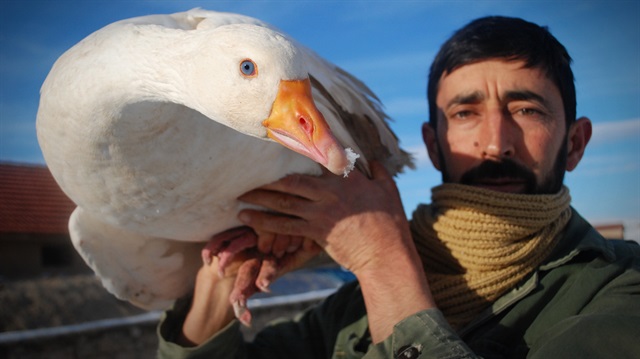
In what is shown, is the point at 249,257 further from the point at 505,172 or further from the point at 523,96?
the point at 523,96

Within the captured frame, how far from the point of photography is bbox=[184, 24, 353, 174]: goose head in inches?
51.3

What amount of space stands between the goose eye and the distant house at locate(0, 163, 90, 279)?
3.64 metres

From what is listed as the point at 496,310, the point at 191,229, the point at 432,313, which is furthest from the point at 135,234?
the point at 496,310

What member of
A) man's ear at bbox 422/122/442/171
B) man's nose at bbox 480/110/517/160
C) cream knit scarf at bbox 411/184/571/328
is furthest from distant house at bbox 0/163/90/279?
man's nose at bbox 480/110/517/160

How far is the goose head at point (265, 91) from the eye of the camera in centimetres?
130

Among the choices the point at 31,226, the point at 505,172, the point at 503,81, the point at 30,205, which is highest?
the point at 503,81

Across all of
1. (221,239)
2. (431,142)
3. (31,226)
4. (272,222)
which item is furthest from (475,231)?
(31,226)

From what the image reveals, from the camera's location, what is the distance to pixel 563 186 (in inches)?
88.2

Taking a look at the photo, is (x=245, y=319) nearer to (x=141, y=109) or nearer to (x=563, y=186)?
(x=141, y=109)

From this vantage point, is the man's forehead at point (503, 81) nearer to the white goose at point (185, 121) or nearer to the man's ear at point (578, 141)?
the man's ear at point (578, 141)

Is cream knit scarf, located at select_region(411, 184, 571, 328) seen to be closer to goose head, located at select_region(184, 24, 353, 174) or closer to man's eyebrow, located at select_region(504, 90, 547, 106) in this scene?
man's eyebrow, located at select_region(504, 90, 547, 106)

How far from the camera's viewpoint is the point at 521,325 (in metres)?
1.87

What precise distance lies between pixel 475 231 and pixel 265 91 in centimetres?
111

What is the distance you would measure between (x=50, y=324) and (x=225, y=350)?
20.5ft
